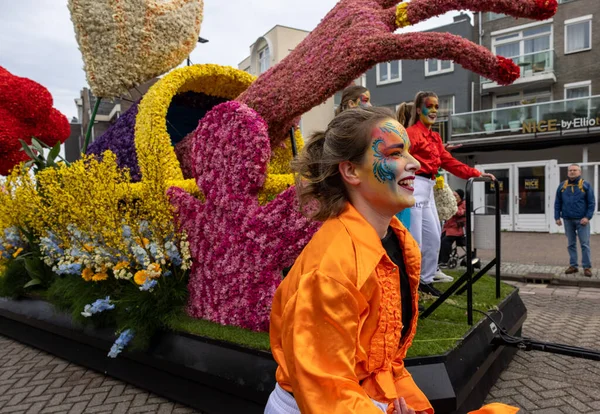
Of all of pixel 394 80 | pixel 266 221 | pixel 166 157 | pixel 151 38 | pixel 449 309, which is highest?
pixel 394 80

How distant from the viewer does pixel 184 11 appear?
5.46 m

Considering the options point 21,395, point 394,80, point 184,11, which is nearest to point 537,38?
point 394,80

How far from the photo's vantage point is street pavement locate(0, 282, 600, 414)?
336 cm

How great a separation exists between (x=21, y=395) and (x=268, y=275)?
2.42 meters

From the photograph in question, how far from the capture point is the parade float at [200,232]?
3002 mm

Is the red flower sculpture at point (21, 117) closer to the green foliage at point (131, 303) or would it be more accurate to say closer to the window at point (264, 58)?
the green foliage at point (131, 303)

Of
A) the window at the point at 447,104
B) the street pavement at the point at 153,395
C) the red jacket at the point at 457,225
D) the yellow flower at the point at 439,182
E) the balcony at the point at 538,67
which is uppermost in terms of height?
the balcony at the point at 538,67

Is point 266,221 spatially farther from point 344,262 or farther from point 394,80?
point 394,80

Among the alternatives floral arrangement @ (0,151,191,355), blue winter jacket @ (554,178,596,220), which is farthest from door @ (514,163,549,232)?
floral arrangement @ (0,151,191,355)

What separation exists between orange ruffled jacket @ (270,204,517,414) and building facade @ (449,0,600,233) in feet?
48.1

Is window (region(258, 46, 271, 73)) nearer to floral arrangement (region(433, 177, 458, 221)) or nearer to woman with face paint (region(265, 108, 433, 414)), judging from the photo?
floral arrangement (region(433, 177, 458, 221))

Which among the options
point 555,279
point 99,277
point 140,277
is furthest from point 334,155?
point 555,279

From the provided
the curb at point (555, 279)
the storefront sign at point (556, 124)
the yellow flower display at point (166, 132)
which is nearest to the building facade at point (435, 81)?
the storefront sign at point (556, 124)

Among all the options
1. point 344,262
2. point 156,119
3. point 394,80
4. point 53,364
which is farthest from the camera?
point 394,80
